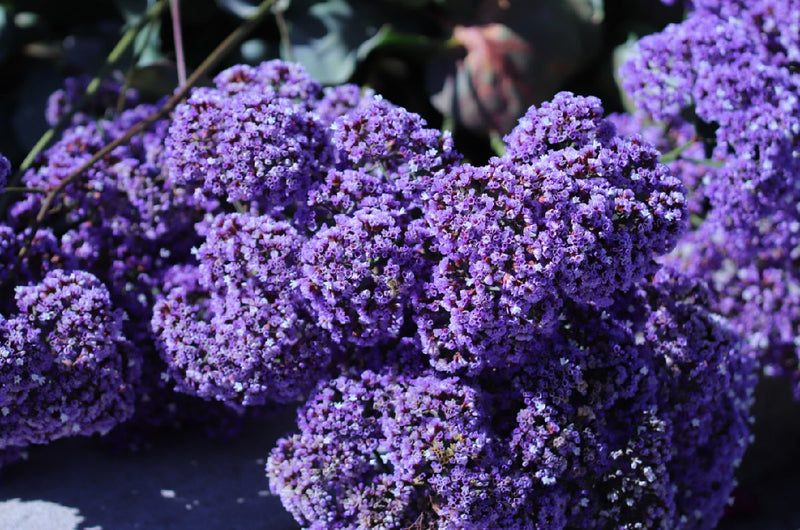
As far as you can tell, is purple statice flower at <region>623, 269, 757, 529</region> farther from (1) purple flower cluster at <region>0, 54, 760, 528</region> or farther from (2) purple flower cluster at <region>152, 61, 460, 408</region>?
(2) purple flower cluster at <region>152, 61, 460, 408</region>

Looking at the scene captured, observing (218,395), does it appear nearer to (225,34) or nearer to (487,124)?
(487,124)

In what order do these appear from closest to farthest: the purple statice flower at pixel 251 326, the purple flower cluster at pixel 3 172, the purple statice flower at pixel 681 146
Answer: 1. the purple statice flower at pixel 251 326
2. the purple flower cluster at pixel 3 172
3. the purple statice flower at pixel 681 146

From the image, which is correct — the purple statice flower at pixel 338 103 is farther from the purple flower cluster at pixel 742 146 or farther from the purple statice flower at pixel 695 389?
the purple statice flower at pixel 695 389

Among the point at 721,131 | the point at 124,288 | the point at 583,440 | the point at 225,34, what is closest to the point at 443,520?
the point at 583,440

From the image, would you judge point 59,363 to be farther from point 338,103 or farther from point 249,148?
point 338,103

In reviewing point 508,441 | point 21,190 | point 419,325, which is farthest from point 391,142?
point 21,190

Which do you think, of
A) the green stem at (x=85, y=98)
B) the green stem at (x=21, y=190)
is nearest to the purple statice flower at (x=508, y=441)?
the green stem at (x=21, y=190)
